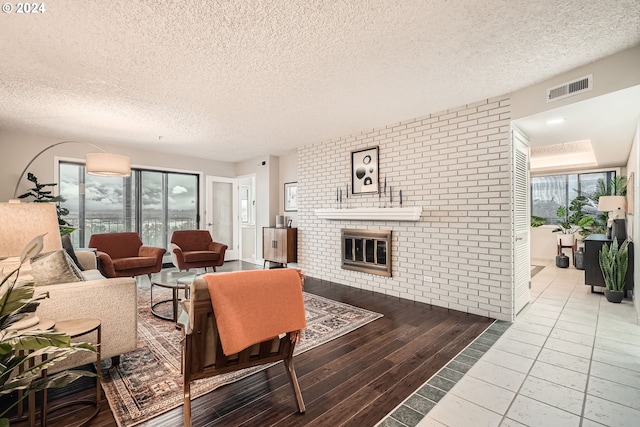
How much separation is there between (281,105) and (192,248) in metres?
3.34

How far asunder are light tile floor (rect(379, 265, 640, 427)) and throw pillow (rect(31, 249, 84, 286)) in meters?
2.38

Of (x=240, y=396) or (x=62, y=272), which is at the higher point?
(x=62, y=272)

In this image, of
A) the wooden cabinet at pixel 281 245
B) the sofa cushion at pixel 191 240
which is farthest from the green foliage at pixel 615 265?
the sofa cushion at pixel 191 240

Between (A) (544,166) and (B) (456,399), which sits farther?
(A) (544,166)

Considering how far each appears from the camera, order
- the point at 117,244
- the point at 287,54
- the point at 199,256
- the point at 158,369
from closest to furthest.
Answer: the point at 158,369 → the point at 287,54 → the point at 117,244 → the point at 199,256

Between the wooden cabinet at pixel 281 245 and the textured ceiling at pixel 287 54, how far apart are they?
241cm

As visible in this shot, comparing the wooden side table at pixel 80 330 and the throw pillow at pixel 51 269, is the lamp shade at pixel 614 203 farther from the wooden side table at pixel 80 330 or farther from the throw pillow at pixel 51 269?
the throw pillow at pixel 51 269

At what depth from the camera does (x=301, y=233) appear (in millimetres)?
5805

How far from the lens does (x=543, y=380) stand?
2.14 metres

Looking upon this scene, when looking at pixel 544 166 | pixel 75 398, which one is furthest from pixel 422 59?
pixel 544 166

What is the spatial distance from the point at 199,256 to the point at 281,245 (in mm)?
1507

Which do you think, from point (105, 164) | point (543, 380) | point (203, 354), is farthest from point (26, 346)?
point (105, 164)

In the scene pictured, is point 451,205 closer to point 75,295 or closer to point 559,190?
point 75,295

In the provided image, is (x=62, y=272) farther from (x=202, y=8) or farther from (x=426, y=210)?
(x=426, y=210)
